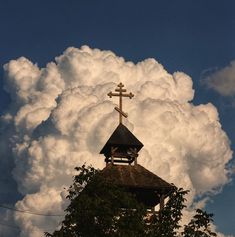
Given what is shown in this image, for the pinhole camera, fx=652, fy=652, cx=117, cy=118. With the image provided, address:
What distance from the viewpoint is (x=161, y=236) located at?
3022 centimetres

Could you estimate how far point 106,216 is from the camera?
2848 cm

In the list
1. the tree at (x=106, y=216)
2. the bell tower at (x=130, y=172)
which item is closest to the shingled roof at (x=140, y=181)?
the bell tower at (x=130, y=172)

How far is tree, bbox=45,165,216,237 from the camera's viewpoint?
28.6 metres

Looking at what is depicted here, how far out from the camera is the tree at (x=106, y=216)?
2859 centimetres

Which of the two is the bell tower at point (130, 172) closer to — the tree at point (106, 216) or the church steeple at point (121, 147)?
the church steeple at point (121, 147)

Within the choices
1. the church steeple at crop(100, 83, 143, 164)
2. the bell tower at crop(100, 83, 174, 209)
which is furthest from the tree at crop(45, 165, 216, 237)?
the church steeple at crop(100, 83, 143, 164)

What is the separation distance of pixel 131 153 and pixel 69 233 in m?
14.4

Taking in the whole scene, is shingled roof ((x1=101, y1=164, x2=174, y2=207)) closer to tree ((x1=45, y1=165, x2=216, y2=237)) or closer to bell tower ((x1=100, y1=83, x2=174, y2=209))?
bell tower ((x1=100, y1=83, x2=174, y2=209))

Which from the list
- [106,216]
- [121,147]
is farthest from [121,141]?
[106,216]

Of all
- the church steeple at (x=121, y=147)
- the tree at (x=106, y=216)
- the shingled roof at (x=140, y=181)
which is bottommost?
the tree at (x=106, y=216)

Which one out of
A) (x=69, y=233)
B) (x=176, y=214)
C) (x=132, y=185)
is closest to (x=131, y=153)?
(x=132, y=185)

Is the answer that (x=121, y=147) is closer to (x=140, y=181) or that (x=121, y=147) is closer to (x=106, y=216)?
(x=140, y=181)

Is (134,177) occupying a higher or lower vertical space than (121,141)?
lower

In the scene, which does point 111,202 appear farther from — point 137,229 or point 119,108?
point 119,108
